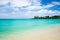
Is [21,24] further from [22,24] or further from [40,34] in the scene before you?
[40,34]

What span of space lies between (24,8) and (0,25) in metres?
0.36

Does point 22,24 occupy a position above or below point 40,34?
above

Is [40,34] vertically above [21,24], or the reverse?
[21,24]

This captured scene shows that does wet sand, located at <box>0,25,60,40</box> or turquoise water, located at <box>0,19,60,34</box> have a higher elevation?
turquoise water, located at <box>0,19,60,34</box>

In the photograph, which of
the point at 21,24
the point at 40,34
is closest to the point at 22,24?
the point at 21,24

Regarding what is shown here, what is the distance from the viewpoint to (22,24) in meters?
1.34

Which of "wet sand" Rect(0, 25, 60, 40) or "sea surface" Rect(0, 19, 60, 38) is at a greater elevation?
"sea surface" Rect(0, 19, 60, 38)

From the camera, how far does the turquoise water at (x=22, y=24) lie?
1.32 m

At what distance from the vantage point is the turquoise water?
4.33 feet

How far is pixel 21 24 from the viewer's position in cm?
134

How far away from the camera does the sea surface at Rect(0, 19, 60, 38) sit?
1.32m

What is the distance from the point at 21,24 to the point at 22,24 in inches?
0.5

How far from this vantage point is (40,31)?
4.45 ft

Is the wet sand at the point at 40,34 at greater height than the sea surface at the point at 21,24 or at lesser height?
lesser
